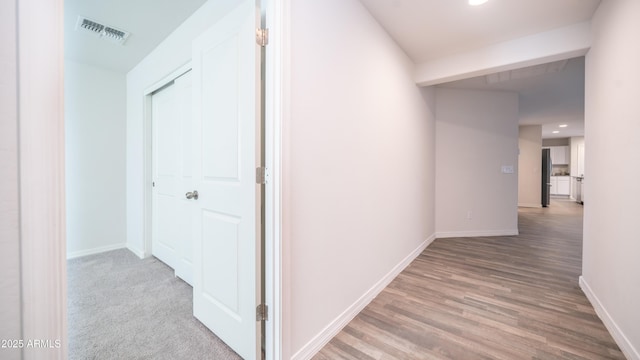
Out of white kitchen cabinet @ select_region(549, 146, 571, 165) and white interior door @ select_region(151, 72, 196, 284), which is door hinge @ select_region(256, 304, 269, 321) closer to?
white interior door @ select_region(151, 72, 196, 284)

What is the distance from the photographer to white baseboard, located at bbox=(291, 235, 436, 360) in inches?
60.6

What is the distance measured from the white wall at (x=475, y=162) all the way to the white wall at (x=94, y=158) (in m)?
4.95

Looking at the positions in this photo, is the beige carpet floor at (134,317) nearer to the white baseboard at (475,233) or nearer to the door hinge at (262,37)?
the door hinge at (262,37)

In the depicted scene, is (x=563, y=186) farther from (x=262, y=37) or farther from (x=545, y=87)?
(x=262, y=37)

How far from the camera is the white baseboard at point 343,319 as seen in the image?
1.54 meters

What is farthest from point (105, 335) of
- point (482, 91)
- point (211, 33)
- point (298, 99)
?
point (482, 91)

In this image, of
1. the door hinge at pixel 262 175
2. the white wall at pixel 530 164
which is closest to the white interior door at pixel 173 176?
the door hinge at pixel 262 175

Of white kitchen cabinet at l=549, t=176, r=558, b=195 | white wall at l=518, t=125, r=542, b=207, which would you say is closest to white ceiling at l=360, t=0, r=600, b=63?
white wall at l=518, t=125, r=542, b=207

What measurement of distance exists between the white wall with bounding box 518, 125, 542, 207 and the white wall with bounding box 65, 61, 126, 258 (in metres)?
9.52

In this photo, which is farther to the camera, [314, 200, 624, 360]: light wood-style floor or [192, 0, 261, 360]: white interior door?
[314, 200, 624, 360]: light wood-style floor

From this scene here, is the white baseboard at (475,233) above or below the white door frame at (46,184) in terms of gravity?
below

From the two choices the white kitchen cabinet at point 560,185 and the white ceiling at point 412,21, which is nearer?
the white ceiling at point 412,21

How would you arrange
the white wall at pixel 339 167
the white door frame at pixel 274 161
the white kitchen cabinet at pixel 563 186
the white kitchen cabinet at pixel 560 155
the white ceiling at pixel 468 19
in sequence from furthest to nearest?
1. the white kitchen cabinet at pixel 560 155
2. the white kitchen cabinet at pixel 563 186
3. the white ceiling at pixel 468 19
4. the white wall at pixel 339 167
5. the white door frame at pixel 274 161

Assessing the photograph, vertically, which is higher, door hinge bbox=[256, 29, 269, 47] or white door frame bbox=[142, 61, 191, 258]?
door hinge bbox=[256, 29, 269, 47]
